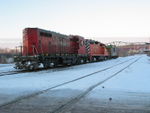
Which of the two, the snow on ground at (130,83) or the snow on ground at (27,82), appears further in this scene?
the snow on ground at (130,83)

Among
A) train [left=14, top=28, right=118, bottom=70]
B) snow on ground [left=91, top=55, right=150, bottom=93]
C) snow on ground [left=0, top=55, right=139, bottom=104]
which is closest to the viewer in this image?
snow on ground [left=0, top=55, right=139, bottom=104]

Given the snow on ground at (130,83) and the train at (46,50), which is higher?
the train at (46,50)

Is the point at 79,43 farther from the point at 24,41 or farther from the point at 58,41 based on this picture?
the point at 24,41

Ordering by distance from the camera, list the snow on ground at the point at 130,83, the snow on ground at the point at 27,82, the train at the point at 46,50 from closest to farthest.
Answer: the snow on ground at the point at 27,82 → the snow on ground at the point at 130,83 → the train at the point at 46,50

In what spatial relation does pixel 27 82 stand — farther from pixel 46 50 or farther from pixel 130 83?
pixel 46 50

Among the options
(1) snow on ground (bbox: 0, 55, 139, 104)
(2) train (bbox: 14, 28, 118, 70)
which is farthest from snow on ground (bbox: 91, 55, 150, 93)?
(2) train (bbox: 14, 28, 118, 70)

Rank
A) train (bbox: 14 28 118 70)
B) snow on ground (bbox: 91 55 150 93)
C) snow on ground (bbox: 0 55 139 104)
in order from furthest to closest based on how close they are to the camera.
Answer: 1. train (bbox: 14 28 118 70)
2. snow on ground (bbox: 91 55 150 93)
3. snow on ground (bbox: 0 55 139 104)

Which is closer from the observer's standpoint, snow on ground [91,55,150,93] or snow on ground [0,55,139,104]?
snow on ground [0,55,139,104]

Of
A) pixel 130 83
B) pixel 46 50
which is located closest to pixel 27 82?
pixel 130 83

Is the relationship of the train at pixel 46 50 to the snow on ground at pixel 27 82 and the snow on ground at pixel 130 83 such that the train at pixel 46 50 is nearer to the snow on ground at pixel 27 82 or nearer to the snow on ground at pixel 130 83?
the snow on ground at pixel 27 82

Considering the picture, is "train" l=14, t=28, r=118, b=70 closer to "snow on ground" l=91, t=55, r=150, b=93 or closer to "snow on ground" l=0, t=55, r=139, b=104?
"snow on ground" l=0, t=55, r=139, b=104

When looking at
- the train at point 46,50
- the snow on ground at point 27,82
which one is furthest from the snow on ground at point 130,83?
the train at point 46,50

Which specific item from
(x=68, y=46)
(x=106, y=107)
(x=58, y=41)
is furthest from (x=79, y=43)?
(x=106, y=107)

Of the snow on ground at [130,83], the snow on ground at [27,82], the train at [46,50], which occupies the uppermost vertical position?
the train at [46,50]
